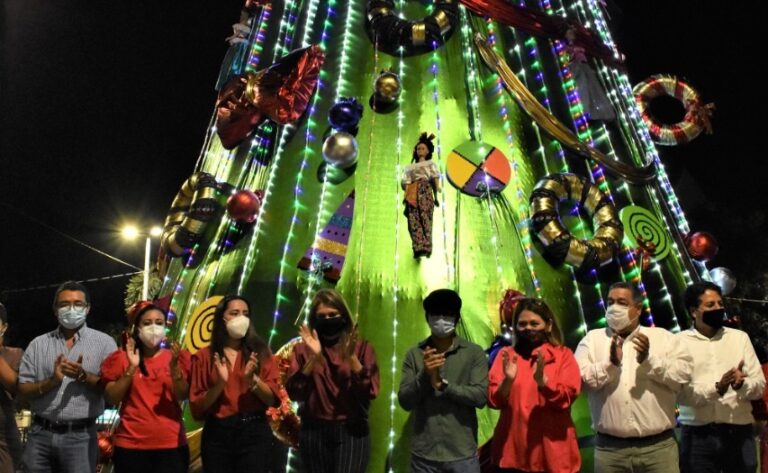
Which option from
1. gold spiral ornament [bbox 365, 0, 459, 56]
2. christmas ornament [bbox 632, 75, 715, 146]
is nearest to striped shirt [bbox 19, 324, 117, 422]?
gold spiral ornament [bbox 365, 0, 459, 56]

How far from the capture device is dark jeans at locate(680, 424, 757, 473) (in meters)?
4.98

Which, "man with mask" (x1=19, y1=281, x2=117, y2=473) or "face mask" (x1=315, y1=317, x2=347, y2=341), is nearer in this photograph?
"man with mask" (x1=19, y1=281, x2=117, y2=473)

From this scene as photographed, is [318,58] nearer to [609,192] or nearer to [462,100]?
[462,100]

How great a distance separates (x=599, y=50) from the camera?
10047 mm

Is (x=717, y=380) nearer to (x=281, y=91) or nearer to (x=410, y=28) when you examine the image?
(x=410, y=28)

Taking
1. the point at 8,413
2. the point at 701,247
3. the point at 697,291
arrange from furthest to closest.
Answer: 1. the point at 701,247
2. the point at 697,291
3. the point at 8,413

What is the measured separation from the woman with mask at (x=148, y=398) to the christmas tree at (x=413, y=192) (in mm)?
2397

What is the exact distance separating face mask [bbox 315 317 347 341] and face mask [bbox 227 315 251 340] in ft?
1.71

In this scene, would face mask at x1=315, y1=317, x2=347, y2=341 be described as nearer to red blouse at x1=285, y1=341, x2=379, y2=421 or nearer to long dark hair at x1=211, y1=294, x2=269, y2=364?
red blouse at x1=285, y1=341, x2=379, y2=421

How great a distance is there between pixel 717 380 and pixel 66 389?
4833mm

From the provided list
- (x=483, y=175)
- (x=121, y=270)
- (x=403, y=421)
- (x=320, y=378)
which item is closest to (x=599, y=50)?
(x=483, y=175)

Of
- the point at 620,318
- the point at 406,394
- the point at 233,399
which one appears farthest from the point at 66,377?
the point at 620,318

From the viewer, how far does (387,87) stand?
8.14 meters

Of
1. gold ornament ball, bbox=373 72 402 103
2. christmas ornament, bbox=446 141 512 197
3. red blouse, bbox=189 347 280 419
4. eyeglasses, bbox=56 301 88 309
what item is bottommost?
red blouse, bbox=189 347 280 419
